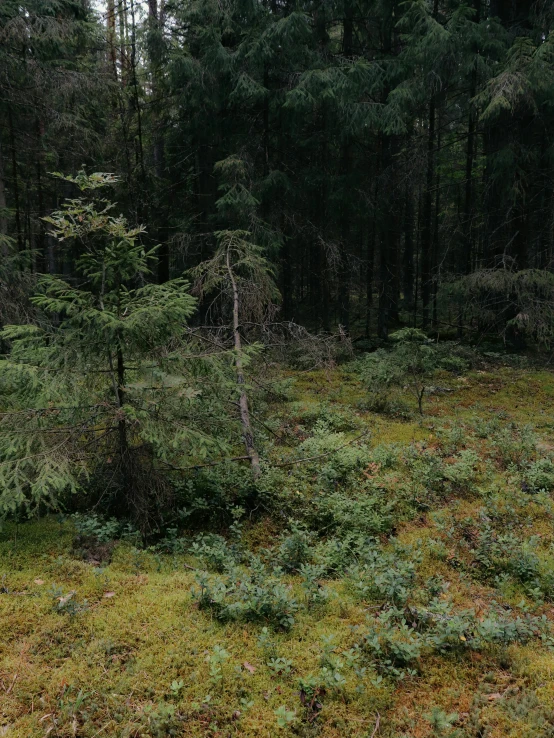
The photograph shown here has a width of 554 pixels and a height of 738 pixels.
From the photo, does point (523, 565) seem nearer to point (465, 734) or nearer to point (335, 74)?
point (465, 734)

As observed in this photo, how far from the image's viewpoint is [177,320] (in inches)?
190

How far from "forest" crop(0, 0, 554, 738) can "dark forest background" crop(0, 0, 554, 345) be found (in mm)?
111

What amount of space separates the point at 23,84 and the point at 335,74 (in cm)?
813

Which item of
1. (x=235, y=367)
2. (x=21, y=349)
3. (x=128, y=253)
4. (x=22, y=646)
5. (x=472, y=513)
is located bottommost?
(x=472, y=513)

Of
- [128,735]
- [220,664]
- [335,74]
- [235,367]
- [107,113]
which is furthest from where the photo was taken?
[107,113]

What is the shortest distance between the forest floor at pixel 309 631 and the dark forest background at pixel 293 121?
24.0ft

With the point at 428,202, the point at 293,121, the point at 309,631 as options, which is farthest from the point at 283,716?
the point at 428,202

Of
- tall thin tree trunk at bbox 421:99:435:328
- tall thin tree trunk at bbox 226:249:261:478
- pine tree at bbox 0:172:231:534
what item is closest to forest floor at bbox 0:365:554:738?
tall thin tree trunk at bbox 226:249:261:478

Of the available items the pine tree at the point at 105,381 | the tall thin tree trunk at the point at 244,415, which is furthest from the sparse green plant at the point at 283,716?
the tall thin tree trunk at the point at 244,415

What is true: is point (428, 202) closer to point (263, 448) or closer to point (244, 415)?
point (263, 448)

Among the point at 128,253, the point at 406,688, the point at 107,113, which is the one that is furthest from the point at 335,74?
the point at 406,688

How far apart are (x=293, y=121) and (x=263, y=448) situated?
1121 centimetres

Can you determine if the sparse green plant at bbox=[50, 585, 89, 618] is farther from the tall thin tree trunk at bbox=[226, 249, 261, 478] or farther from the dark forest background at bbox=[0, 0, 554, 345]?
the dark forest background at bbox=[0, 0, 554, 345]

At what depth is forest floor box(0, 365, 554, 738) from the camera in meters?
2.76
